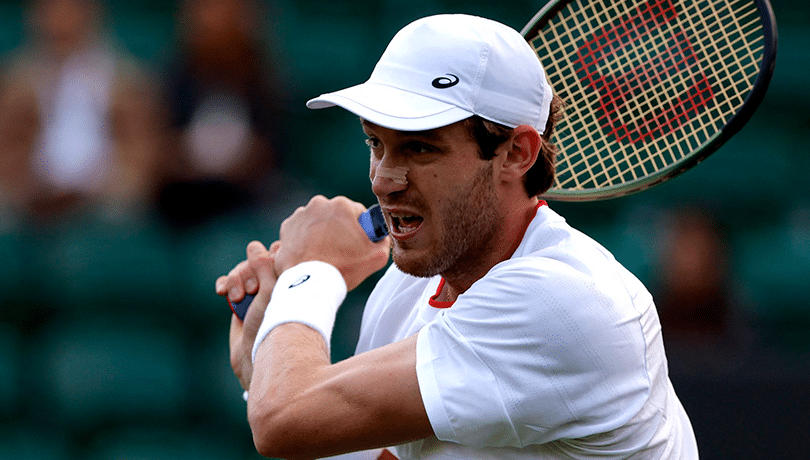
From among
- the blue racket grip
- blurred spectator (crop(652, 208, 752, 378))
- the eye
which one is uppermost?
the eye

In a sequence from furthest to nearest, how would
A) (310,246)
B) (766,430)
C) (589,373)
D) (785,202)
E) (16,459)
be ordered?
(785,202) → (16,459) → (766,430) → (310,246) → (589,373)

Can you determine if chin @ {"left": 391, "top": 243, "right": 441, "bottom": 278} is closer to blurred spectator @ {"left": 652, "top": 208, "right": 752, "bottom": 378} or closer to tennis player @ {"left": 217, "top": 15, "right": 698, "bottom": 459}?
tennis player @ {"left": 217, "top": 15, "right": 698, "bottom": 459}

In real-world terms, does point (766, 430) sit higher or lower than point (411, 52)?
lower

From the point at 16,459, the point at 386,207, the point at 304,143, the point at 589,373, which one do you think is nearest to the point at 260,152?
the point at 304,143

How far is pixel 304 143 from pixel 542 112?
3.54m

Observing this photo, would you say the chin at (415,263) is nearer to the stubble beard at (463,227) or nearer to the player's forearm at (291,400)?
the stubble beard at (463,227)

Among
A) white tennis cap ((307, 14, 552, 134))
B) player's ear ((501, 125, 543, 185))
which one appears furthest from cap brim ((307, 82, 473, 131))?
player's ear ((501, 125, 543, 185))

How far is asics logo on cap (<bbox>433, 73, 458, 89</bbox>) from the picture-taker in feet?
6.12

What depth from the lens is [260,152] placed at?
483cm

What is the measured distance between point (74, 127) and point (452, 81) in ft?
11.9

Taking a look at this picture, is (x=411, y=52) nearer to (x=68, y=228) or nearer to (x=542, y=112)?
(x=542, y=112)

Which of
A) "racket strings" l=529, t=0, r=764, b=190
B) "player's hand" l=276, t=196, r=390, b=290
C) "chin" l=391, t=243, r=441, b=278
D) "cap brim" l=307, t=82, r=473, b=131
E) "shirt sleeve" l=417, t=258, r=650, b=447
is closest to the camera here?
"shirt sleeve" l=417, t=258, r=650, b=447

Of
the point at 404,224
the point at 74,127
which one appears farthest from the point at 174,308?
the point at 404,224

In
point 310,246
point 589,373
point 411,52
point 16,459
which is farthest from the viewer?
point 16,459
